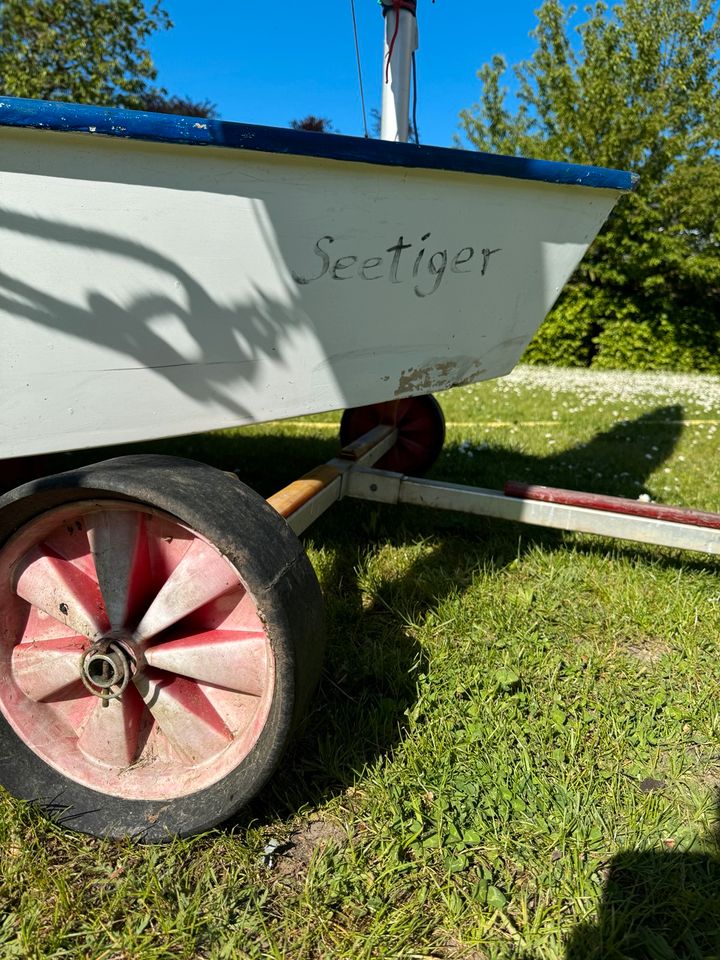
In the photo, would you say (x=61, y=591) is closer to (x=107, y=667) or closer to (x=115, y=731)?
(x=107, y=667)

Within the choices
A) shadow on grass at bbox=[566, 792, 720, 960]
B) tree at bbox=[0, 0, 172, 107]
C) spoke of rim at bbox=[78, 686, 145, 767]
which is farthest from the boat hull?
tree at bbox=[0, 0, 172, 107]

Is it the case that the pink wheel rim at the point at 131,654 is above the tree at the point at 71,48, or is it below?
below

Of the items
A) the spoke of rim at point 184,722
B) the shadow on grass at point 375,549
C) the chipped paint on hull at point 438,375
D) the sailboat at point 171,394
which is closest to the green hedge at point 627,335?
the shadow on grass at point 375,549

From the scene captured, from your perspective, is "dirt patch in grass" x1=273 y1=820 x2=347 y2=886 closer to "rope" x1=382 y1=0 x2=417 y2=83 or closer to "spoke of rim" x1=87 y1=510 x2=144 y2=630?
"spoke of rim" x1=87 y1=510 x2=144 y2=630

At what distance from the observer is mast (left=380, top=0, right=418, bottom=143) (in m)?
3.02

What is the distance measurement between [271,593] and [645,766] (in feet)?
3.99

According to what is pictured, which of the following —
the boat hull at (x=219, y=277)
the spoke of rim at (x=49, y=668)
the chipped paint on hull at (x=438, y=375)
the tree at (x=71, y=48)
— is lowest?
the spoke of rim at (x=49, y=668)

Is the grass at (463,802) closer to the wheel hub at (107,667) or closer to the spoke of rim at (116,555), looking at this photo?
the wheel hub at (107,667)

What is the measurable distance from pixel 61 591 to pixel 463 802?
1169 mm

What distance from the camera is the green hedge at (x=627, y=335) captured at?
50.3ft

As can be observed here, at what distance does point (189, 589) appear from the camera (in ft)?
5.69

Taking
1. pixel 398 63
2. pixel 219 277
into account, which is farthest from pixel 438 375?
pixel 398 63

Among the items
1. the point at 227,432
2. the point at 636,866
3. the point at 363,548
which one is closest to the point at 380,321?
the point at 363,548

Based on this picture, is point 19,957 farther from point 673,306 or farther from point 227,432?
point 673,306
